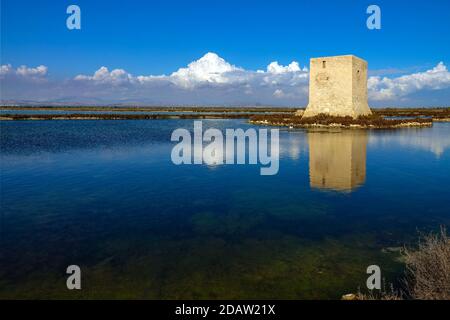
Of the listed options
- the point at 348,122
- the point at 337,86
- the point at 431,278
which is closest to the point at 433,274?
the point at 431,278

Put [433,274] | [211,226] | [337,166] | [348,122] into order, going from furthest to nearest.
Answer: [348,122]
[337,166]
[211,226]
[433,274]

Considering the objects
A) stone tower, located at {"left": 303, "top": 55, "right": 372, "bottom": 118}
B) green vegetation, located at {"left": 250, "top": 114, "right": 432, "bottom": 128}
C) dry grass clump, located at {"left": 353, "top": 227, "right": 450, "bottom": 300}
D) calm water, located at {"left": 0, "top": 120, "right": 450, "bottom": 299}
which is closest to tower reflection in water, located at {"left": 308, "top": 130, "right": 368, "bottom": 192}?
calm water, located at {"left": 0, "top": 120, "right": 450, "bottom": 299}

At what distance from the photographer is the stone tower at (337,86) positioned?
3800 centimetres

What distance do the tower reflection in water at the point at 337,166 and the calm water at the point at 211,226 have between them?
0.09 metres

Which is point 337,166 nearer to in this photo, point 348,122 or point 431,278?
point 431,278

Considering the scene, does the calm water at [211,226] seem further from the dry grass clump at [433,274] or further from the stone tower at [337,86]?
the stone tower at [337,86]

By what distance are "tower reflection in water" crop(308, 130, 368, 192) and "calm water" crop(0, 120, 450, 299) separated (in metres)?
0.09

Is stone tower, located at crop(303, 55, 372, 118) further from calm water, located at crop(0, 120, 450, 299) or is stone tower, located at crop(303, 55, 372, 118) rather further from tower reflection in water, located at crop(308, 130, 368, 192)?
calm water, located at crop(0, 120, 450, 299)

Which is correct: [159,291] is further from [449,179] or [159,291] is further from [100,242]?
[449,179]

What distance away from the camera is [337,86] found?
127ft

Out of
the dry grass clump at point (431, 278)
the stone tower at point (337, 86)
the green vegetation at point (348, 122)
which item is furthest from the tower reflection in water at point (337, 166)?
the stone tower at point (337, 86)

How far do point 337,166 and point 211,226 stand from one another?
7788 millimetres

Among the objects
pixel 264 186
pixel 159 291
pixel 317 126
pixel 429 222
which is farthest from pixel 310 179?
pixel 317 126

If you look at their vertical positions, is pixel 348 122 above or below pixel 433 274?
above
